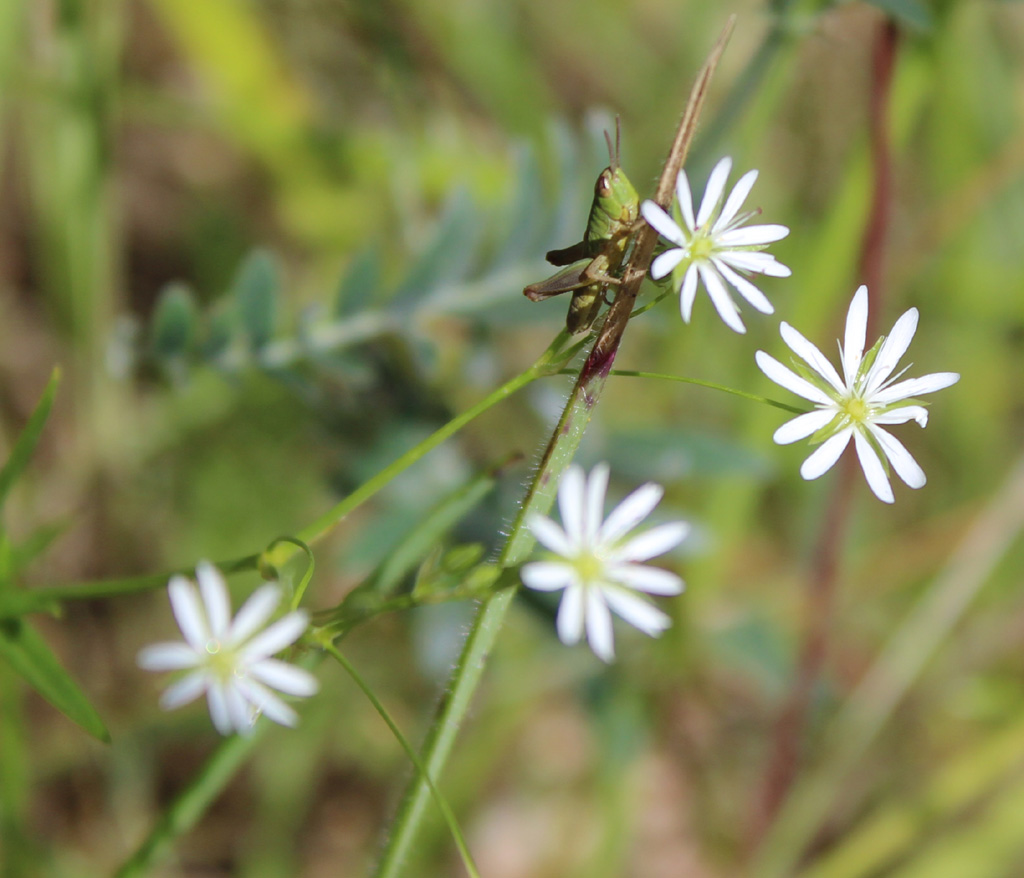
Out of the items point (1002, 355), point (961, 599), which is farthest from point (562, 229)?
point (1002, 355)

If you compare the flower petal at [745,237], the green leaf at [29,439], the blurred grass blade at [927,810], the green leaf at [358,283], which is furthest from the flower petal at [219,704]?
the blurred grass blade at [927,810]

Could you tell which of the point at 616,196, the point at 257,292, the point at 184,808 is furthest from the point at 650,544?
the point at 257,292

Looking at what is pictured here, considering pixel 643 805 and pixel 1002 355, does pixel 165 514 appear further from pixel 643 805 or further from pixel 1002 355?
pixel 1002 355

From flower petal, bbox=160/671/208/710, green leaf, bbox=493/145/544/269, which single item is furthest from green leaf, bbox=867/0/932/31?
flower petal, bbox=160/671/208/710

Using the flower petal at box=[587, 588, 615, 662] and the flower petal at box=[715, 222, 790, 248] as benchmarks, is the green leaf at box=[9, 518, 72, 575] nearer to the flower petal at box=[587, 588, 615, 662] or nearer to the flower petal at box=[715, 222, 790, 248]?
the flower petal at box=[587, 588, 615, 662]

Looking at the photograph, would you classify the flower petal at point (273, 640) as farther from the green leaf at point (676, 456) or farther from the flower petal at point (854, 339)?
the green leaf at point (676, 456)

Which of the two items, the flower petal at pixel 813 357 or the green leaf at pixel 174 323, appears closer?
the flower petal at pixel 813 357

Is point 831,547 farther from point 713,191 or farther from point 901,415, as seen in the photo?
point 713,191
